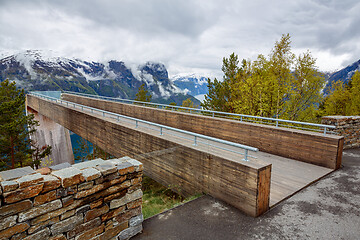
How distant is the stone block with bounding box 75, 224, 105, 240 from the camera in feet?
11.5

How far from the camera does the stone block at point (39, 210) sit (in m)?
2.88

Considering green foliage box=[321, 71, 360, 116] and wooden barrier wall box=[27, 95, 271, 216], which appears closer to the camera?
wooden barrier wall box=[27, 95, 271, 216]

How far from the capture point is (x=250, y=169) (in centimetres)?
470

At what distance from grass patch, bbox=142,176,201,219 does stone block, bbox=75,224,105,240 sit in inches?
82.2

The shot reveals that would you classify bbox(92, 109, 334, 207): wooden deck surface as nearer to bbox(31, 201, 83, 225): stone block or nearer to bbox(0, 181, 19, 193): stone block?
bbox(31, 201, 83, 225): stone block

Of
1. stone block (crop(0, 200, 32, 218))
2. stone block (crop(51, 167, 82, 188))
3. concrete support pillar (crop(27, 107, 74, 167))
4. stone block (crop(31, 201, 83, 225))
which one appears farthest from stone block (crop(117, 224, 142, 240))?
concrete support pillar (crop(27, 107, 74, 167))

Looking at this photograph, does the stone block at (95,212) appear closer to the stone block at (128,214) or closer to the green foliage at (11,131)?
the stone block at (128,214)

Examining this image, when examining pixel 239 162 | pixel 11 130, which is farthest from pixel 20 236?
pixel 11 130

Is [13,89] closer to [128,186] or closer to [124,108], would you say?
[124,108]

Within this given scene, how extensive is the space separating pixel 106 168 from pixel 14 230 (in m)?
1.47

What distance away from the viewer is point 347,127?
9.40m

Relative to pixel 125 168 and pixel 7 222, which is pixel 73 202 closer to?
pixel 7 222

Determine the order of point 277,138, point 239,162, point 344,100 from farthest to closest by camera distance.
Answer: point 344,100, point 277,138, point 239,162

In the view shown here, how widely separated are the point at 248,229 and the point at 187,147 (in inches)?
118
